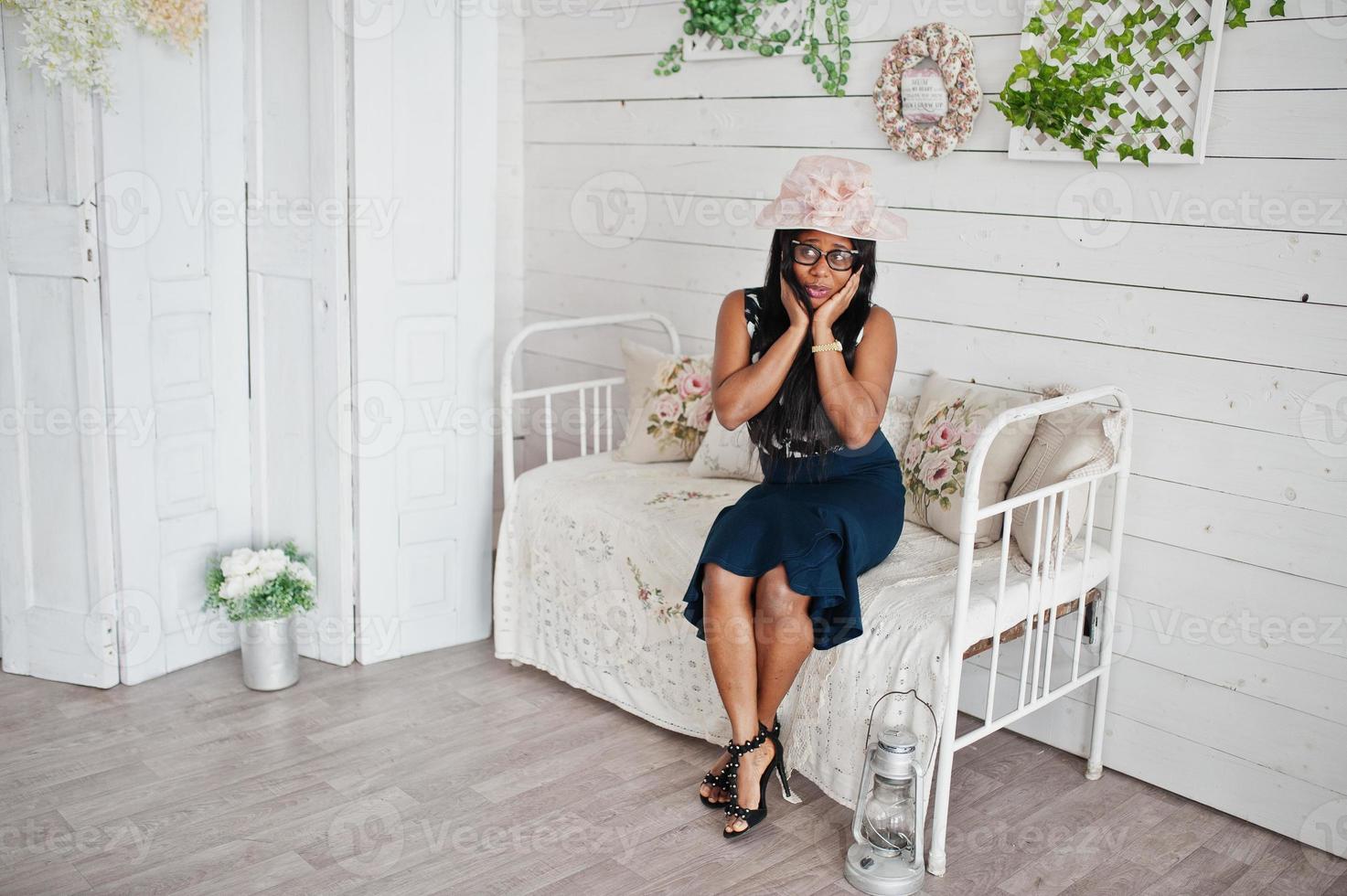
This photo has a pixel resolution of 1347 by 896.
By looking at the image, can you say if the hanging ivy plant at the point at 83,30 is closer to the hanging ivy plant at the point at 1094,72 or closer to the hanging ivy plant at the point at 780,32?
the hanging ivy plant at the point at 780,32

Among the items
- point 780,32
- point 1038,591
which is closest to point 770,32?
point 780,32

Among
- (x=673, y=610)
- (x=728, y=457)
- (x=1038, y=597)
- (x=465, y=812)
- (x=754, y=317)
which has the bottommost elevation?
(x=465, y=812)

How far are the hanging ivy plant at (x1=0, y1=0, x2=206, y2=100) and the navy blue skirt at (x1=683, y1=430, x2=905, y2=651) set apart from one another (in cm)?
168

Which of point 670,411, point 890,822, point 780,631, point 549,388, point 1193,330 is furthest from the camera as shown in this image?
point 549,388

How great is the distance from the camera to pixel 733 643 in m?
2.37

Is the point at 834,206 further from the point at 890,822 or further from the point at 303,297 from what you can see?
the point at 303,297

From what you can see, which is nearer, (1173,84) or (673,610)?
(1173,84)

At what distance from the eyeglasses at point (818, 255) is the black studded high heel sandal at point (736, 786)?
0.92 metres

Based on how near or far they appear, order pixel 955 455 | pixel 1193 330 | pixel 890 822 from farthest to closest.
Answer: pixel 955 455 → pixel 1193 330 → pixel 890 822

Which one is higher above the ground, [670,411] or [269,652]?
[670,411]

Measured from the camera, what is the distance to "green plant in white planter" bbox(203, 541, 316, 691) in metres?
2.95

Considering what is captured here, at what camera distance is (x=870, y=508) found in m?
2.43

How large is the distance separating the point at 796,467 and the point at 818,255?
44cm

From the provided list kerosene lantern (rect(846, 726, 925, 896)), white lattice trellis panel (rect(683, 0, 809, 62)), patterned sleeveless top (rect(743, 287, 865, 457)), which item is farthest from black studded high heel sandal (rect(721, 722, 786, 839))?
white lattice trellis panel (rect(683, 0, 809, 62))
